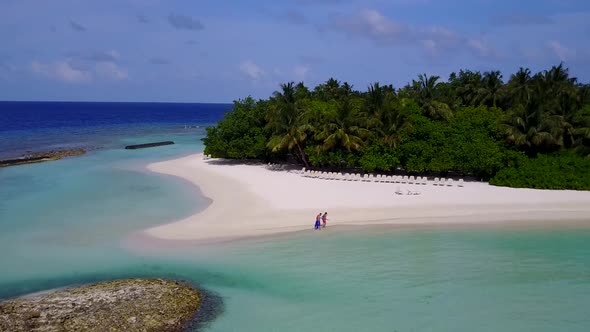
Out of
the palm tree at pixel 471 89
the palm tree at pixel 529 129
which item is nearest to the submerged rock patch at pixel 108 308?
the palm tree at pixel 529 129

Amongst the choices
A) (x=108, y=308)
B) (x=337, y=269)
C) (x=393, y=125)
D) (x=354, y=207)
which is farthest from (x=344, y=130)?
(x=108, y=308)

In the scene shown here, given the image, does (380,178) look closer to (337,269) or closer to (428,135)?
(428,135)

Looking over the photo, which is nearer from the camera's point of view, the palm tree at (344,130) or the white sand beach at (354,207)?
the white sand beach at (354,207)

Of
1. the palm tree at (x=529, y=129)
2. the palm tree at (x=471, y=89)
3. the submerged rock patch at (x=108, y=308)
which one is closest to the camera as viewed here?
the submerged rock patch at (x=108, y=308)

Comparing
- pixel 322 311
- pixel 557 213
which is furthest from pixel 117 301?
pixel 557 213

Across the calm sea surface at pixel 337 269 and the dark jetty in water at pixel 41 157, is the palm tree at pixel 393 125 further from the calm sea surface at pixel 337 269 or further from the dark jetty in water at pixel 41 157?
the dark jetty in water at pixel 41 157

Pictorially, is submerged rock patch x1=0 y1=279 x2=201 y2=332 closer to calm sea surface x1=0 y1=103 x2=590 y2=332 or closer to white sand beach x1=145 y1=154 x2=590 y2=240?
calm sea surface x1=0 y1=103 x2=590 y2=332

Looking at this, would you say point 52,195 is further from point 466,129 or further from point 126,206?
point 466,129

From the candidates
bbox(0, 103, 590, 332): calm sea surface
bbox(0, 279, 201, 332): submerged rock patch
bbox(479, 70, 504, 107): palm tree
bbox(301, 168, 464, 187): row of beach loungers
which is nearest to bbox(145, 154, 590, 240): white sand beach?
bbox(301, 168, 464, 187): row of beach loungers
